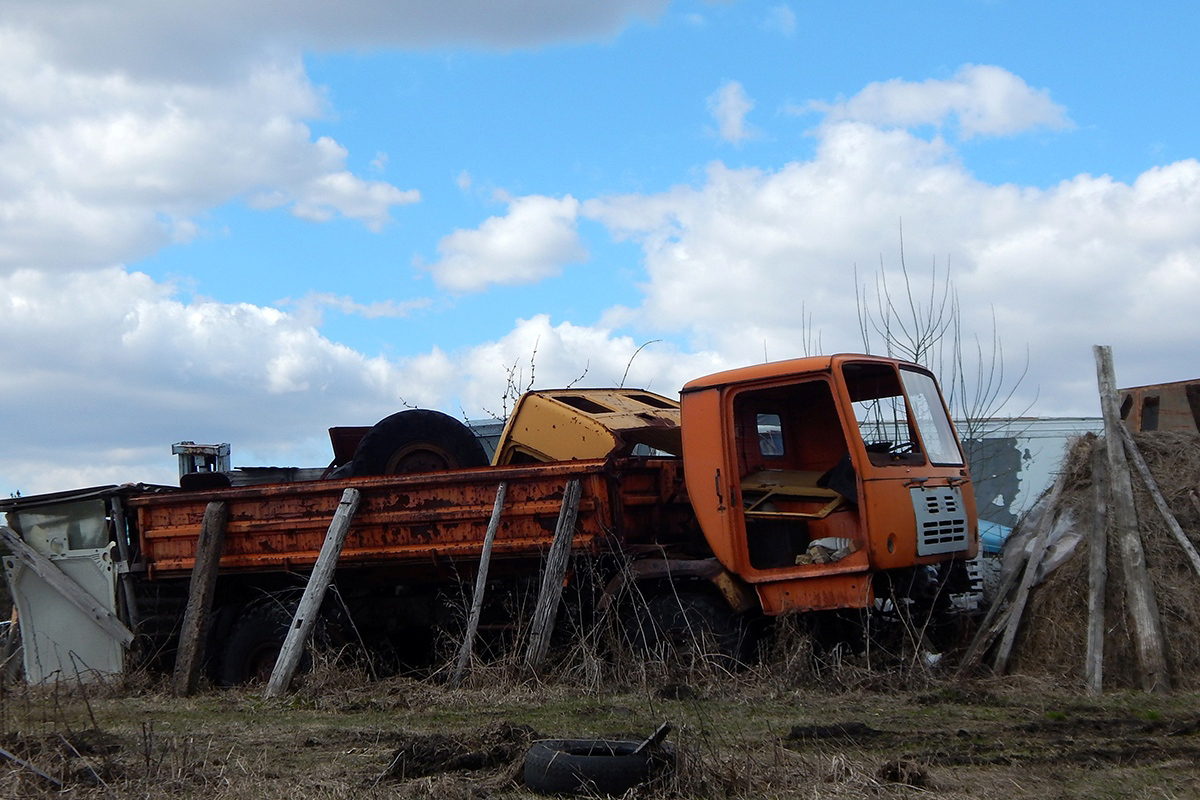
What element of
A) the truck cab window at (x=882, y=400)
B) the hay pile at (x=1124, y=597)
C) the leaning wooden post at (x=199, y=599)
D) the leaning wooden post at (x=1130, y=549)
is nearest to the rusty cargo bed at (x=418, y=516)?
the leaning wooden post at (x=199, y=599)

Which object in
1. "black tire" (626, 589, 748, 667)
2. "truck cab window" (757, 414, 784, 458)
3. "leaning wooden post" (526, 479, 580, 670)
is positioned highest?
"truck cab window" (757, 414, 784, 458)

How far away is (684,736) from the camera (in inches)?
205

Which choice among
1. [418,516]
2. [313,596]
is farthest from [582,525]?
[313,596]

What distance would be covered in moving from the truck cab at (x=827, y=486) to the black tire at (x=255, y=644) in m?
3.65

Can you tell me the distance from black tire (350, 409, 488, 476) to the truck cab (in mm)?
2222

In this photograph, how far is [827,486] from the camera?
27.6 feet

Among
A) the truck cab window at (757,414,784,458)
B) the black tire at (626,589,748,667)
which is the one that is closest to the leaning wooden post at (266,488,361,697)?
the black tire at (626,589,748,667)

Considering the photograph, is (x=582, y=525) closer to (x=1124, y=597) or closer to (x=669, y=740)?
(x=669, y=740)

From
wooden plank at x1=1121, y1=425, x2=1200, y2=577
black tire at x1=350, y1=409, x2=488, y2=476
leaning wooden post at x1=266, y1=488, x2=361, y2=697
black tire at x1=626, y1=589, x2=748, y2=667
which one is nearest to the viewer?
black tire at x1=626, y1=589, x2=748, y2=667

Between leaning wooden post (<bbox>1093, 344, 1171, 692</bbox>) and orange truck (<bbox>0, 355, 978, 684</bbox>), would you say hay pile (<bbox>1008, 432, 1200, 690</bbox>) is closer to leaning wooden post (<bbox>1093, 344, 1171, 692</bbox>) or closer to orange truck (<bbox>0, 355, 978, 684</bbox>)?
leaning wooden post (<bbox>1093, 344, 1171, 692</bbox>)

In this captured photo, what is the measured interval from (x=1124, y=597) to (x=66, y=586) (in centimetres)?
865

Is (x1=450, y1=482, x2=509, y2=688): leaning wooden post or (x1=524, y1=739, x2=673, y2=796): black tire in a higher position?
(x1=450, y1=482, x2=509, y2=688): leaning wooden post

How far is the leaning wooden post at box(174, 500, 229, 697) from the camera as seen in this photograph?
955 cm

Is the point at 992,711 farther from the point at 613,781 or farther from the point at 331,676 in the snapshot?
the point at 331,676
